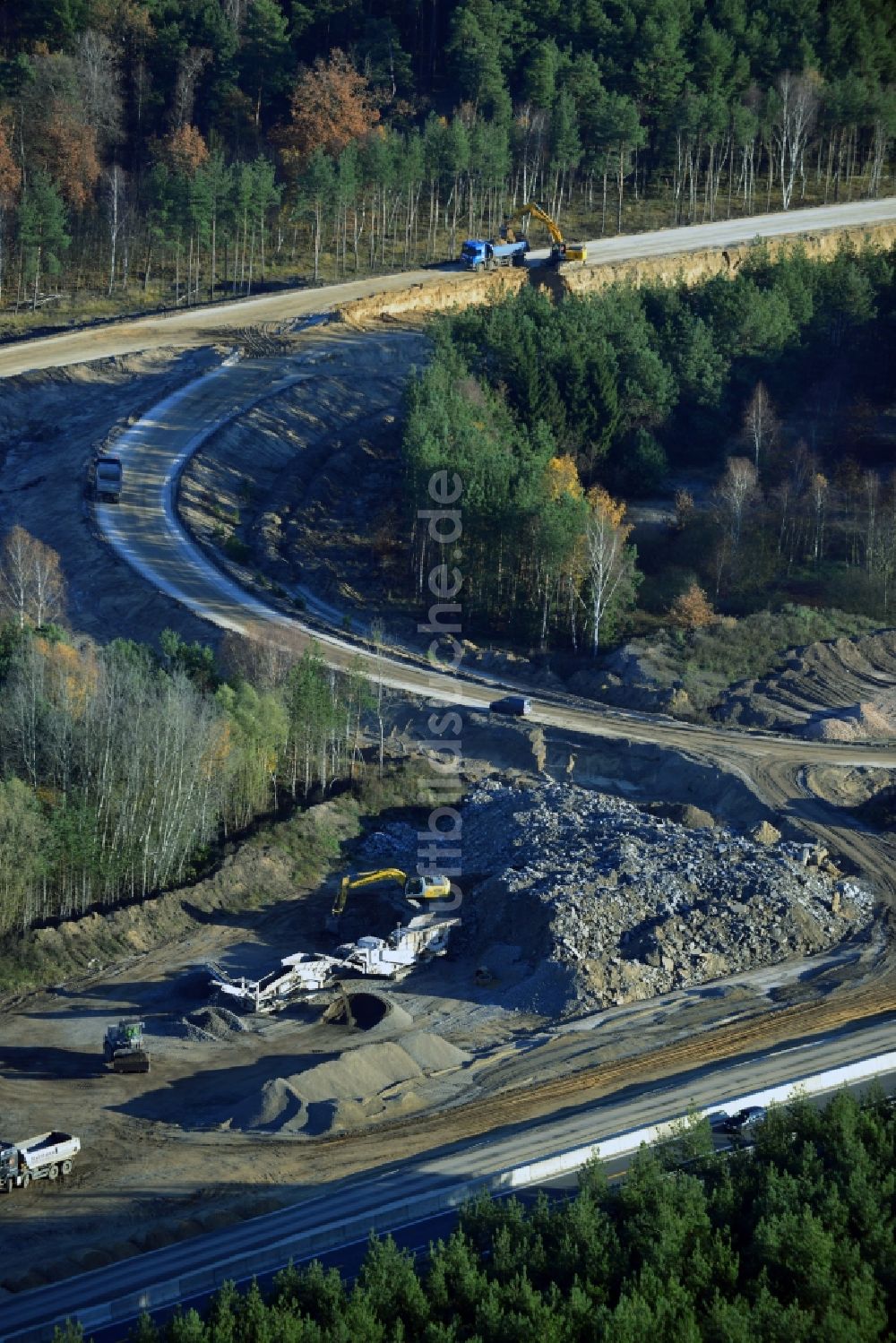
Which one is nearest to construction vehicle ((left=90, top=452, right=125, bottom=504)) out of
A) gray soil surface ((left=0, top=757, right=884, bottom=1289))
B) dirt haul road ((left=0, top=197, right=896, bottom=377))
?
dirt haul road ((left=0, top=197, right=896, bottom=377))

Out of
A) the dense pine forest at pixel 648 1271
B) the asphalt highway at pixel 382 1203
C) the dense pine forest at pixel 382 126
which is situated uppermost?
the dense pine forest at pixel 382 126

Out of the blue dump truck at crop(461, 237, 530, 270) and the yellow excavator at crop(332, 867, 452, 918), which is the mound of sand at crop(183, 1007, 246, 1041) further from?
the blue dump truck at crop(461, 237, 530, 270)

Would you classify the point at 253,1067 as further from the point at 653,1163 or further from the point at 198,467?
the point at 198,467

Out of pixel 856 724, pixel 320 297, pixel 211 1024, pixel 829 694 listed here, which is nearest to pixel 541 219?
pixel 320 297

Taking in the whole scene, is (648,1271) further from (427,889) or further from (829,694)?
(829,694)

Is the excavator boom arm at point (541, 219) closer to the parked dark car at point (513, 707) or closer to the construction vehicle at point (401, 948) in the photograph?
the parked dark car at point (513, 707)

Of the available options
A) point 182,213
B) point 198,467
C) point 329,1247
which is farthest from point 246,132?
point 329,1247

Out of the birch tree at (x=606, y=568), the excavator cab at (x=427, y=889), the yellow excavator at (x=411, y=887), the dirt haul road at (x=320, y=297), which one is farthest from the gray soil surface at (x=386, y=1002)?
the dirt haul road at (x=320, y=297)
